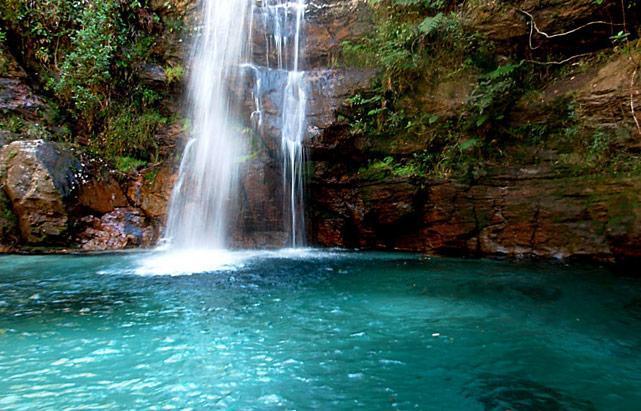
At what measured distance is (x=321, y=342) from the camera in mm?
4352

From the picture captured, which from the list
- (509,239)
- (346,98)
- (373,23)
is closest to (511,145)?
(509,239)

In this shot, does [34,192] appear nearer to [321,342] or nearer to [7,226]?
[7,226]

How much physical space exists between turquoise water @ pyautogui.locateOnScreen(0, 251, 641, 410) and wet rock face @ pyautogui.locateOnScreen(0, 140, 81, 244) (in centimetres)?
390

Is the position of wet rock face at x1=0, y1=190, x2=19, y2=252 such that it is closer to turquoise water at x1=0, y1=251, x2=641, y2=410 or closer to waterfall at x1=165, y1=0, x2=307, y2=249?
waterfall at x1=165, y1=0, x2=307, y2=249

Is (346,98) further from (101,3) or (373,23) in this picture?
(101,3)

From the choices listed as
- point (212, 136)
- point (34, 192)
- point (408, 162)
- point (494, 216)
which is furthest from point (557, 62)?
point (34, 192)

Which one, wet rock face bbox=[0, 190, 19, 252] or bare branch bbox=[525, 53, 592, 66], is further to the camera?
wet rock face bbox=[0, 190, 19, 252]

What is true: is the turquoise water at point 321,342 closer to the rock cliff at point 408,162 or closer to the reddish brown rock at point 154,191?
the rock cliff at point 408,162

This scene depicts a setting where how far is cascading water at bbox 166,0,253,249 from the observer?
473 inches

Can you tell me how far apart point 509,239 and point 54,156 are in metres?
11.8

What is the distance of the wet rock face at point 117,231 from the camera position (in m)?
11.4

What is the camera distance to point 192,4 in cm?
1464

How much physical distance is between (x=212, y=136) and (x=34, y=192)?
4.92m

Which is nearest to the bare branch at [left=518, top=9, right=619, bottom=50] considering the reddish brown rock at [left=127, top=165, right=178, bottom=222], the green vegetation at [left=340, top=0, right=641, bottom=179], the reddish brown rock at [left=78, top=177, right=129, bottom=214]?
the green vegetation at [left=340, top=0, right=641, bottom=179]
